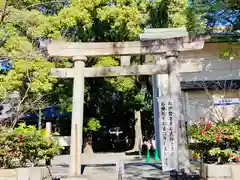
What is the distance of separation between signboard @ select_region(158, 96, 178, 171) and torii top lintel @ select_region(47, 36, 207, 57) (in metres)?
1.82

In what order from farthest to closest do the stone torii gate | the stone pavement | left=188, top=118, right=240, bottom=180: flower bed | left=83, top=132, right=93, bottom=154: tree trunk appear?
left=83, top=132, right=93, bottom=154: tree trunk → the stone torii gate → the stone pavement → left=188, top=118, right=240, bottom=180: flower bed

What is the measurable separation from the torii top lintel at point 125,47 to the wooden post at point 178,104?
338 mm

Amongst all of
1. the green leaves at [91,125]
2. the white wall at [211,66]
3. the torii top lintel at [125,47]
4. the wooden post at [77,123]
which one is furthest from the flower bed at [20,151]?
the green leaves at [91,125]

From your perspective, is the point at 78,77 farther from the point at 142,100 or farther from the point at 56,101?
the point at 142,100

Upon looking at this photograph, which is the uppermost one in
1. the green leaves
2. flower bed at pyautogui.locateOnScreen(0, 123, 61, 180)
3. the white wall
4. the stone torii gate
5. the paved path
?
the white wall

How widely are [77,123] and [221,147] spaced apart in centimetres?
438

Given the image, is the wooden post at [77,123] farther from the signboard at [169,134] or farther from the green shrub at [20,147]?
the signboard at [169,134]

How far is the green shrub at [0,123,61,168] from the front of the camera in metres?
7.57

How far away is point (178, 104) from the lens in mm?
9703

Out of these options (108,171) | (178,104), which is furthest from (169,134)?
(108,171)

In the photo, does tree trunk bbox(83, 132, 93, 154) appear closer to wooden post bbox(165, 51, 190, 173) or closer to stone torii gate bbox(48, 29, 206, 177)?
stone torii gate bbox(48, 29, 206, 177)

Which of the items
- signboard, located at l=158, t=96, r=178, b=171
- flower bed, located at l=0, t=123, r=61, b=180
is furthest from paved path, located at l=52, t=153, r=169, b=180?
flower bed, located at l=0, t=123, r=61, b=180

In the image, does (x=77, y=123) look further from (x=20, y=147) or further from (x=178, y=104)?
(x=178, y=104)

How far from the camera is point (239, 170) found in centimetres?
720
